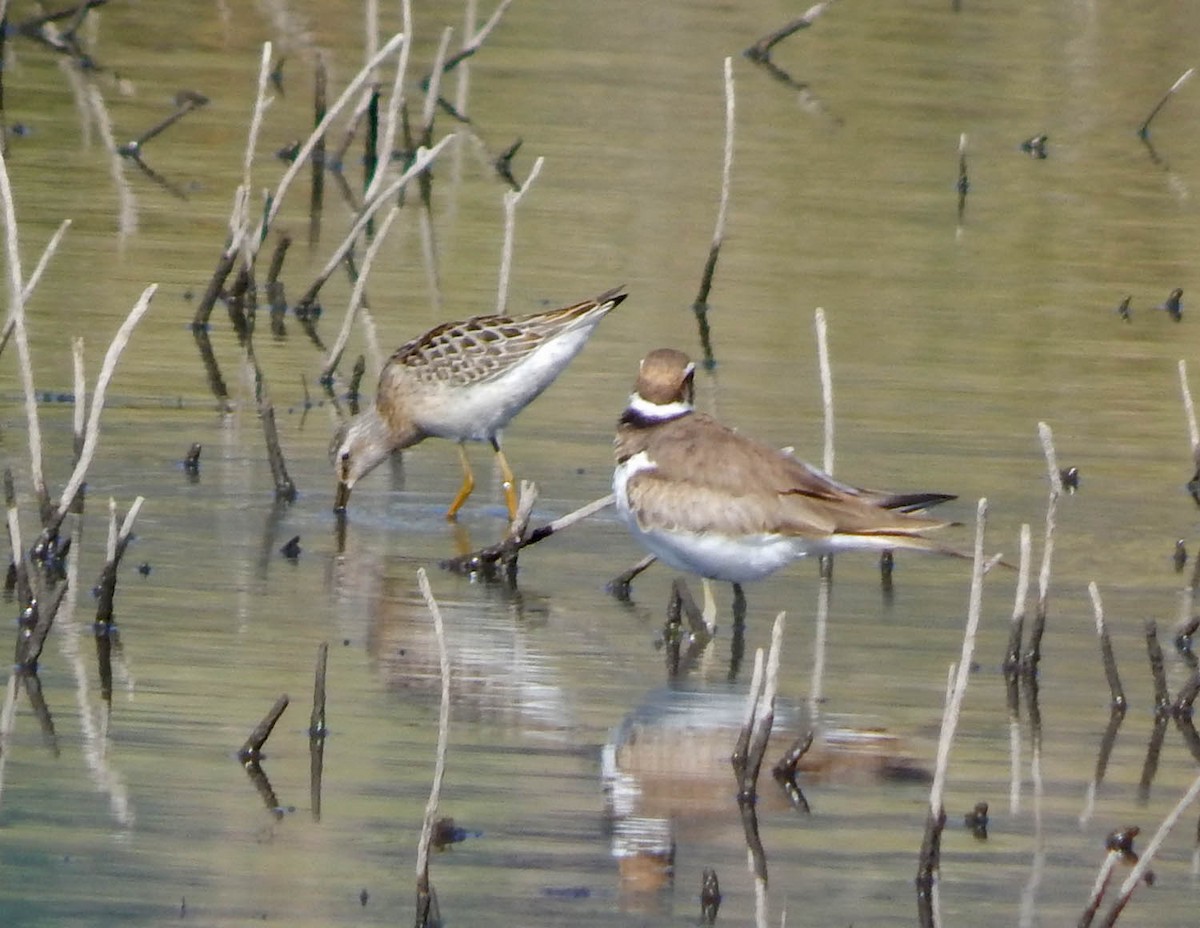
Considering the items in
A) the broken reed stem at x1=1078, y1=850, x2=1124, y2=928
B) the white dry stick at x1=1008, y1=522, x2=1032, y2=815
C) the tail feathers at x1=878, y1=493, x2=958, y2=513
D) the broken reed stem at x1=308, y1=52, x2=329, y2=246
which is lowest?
the broken reed stem at x1=308, y1=52, x2=329, y2=246

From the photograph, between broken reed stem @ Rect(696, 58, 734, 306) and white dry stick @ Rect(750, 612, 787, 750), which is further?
broken reed stem @ Rect(696, 58, 734, 306)

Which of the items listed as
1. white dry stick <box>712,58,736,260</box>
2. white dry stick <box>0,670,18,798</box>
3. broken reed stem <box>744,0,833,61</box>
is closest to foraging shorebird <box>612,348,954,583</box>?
white dry stick <box>0,670,18,798</box>

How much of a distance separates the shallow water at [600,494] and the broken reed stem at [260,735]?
0.21 ft

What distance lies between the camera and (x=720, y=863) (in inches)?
262

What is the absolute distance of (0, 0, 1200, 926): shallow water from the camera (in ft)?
21.9

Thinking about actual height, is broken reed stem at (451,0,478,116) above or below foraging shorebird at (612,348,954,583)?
below

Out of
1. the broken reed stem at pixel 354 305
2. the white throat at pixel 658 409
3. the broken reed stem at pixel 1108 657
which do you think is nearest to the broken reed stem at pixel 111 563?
the white throat at pixel 658 409

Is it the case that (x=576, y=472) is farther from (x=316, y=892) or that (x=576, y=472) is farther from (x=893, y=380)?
(x=316, y=892)

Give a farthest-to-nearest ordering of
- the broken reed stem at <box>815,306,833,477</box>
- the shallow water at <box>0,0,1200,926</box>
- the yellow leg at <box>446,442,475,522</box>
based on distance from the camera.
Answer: the yellow leg at <box>446,442,475,522</box>, the broken reed stem at <box>815,306,833,477</box>, the shallow water at <box>0,0,1200,926</box>

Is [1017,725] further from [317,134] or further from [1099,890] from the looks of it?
[317,134]

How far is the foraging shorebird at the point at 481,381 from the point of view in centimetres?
1104

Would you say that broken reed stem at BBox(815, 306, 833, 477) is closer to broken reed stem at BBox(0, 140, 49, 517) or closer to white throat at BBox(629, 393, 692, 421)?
white throat at BBox(629, 393, 692, 421)

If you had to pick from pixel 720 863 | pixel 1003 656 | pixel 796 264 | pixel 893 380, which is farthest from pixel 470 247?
pixel 720 863

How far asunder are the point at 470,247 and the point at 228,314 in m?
2.44
